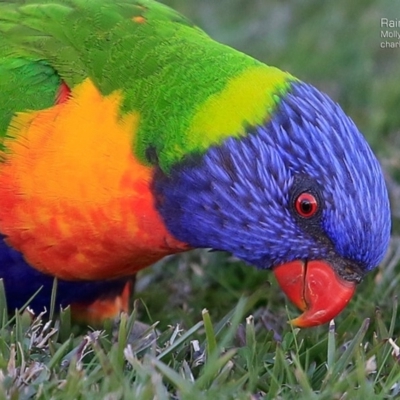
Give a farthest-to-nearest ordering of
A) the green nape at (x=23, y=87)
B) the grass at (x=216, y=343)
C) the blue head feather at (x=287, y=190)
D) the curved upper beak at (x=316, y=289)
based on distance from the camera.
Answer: the green nape at (x=23, y=87)
the curved upper beak at (x=316, y=289)
the blue head feather at (x=287, y=190)
the grass at (x=216, y=343)

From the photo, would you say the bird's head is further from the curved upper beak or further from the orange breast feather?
the orange breast feather

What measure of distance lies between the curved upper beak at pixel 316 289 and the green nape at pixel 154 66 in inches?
18.0

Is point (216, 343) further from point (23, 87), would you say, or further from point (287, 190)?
point (23, 87)

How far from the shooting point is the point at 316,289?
2.51 meters

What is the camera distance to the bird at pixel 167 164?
2.44 metres

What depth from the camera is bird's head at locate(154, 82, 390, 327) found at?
94.4 inches

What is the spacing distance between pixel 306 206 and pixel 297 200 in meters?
0.03

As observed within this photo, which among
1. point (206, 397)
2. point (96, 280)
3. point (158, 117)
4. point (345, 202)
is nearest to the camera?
point (206, 397)

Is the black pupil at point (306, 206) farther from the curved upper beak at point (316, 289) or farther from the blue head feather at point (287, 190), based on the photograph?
the curved upper beak at point (316, 289)

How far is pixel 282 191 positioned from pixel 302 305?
15.0 inches

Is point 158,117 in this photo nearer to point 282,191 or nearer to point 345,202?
point 282,191

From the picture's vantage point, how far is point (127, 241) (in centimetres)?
265

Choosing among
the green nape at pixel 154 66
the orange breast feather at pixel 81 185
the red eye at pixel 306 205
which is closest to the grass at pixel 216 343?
the orange breast feather at pixel 81 185

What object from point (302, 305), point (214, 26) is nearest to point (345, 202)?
point (302, 305)
